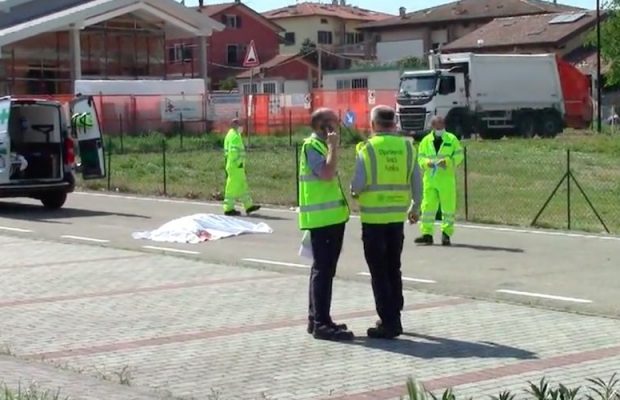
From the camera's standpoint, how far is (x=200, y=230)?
18234mm

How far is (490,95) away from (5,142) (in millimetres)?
31274

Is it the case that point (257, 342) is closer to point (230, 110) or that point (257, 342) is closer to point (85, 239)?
point (85, 239)

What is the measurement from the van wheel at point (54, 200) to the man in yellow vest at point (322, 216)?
13.6 m

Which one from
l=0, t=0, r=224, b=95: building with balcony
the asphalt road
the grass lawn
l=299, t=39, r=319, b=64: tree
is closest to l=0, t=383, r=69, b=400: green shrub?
the asphalt road

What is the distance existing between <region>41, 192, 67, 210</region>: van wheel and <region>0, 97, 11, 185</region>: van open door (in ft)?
4.10

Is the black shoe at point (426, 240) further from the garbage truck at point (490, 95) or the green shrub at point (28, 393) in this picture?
the garbage truck at point (490, 95)

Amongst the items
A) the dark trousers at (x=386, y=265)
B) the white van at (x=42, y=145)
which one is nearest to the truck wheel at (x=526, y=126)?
the white van at (x=42, y=145)

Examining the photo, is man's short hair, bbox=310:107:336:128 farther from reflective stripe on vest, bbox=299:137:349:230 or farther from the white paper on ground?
the white paper on ground

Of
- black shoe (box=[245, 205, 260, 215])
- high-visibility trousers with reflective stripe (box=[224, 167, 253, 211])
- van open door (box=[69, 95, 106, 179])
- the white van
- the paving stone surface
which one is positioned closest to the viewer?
the paving stone surface

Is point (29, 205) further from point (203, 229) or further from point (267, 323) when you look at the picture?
point (267, 323)

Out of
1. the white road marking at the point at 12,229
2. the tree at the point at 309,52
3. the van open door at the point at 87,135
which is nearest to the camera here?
the white road marking at the point at 12,229

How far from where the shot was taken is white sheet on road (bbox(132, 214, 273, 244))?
1806cm

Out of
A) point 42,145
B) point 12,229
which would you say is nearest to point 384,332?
point 12,229

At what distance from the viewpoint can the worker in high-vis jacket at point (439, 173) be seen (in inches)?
656
